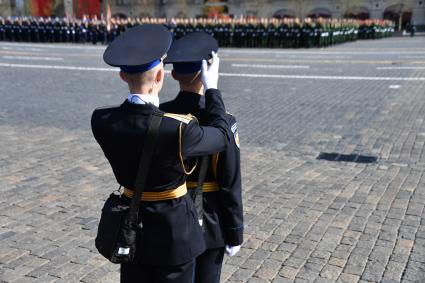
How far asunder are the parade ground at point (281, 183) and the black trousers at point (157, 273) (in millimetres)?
1415

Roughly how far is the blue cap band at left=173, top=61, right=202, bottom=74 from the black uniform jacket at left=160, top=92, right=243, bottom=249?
11 cm

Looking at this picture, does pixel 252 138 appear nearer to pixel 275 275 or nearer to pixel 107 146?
pixel 275 275

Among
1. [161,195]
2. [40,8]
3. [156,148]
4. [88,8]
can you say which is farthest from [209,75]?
[40,8]

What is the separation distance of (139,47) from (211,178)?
0.70 meters

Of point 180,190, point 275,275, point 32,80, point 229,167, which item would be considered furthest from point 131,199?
point 32,80

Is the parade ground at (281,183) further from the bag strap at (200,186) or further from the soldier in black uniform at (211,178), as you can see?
the bag strap at (200,186)

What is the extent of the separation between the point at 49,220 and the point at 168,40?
118 inches

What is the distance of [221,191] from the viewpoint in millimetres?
2367

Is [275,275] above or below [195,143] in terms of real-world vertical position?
below

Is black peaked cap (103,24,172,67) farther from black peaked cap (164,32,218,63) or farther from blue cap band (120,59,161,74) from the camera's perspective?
black peaked cap (164,32,218,63)

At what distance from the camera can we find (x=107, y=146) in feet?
6.90

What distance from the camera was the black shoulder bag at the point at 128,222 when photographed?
1979 millimetres

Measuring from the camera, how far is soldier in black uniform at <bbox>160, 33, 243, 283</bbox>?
2.27 meters

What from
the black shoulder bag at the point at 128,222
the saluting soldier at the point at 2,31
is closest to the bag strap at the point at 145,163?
the black shoulder bag at the point at 128,222
